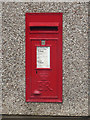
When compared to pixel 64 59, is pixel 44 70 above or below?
below

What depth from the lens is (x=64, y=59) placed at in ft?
12.7

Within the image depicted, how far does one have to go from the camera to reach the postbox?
3.78 m

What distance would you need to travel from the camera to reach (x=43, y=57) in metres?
3.83

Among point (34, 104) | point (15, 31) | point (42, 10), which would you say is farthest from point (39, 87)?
point (42, 10)

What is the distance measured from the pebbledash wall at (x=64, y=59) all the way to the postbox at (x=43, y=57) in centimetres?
12

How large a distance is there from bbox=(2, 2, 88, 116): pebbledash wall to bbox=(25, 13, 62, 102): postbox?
4.8 inches

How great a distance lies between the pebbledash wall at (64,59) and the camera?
3.82 m

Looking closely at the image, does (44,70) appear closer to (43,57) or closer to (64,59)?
(43,57)

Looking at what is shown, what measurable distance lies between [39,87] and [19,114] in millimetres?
812

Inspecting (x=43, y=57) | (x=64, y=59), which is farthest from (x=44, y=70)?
(x=64, y=59)

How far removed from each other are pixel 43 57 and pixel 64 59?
0.48 meters

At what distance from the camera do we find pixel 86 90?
3.90 metres

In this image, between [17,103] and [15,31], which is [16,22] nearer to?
[15,31]

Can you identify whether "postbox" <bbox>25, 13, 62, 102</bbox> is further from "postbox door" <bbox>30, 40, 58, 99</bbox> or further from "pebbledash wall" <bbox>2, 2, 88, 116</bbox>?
"pebbledash wall" <bbox>2, 2, 88, 116</bbox>
